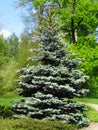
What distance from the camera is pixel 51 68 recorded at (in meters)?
16.6

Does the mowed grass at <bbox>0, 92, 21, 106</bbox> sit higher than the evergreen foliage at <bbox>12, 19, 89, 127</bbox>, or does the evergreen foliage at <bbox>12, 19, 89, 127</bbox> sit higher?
the mowed grass at <bbox>0, 92, 21, 106</bbox>

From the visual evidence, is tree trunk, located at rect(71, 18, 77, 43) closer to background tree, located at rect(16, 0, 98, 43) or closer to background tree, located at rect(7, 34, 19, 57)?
background tree, located at rect(16, 0, 98, 43)

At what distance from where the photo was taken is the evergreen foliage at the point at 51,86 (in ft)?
52.4

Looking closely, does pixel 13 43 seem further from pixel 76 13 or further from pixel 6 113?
pixel 6 113

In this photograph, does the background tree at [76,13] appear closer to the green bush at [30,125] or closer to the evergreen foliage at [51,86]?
the evergreen foliage at [51,86]

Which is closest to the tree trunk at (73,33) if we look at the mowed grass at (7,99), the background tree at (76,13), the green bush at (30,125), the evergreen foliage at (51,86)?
the background tree at (76,13)

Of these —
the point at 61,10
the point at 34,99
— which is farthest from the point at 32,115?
the point at 61,10

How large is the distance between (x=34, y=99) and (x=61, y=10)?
13.6 m

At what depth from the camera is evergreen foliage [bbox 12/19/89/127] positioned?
52.4 ft

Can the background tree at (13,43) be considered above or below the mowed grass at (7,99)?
above

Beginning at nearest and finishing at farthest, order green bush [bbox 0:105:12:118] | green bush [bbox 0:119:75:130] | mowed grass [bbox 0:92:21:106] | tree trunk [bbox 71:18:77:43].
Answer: green bush [bbox 0:119:75:130] → green bush [bbox 0:105:12:118] → mowed grass [bbox 0:92:21:106] → tree trunk [bbox 71:18:77:43]

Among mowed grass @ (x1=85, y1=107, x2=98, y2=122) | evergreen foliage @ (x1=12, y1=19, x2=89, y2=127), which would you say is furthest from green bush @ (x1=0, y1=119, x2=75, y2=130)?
mowed grass @ (x1=85, y1=107, x2=98, y2=122)

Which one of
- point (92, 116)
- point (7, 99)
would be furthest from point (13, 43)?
point (92, 116)

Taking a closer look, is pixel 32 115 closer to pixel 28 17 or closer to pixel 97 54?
pixel 97 54
